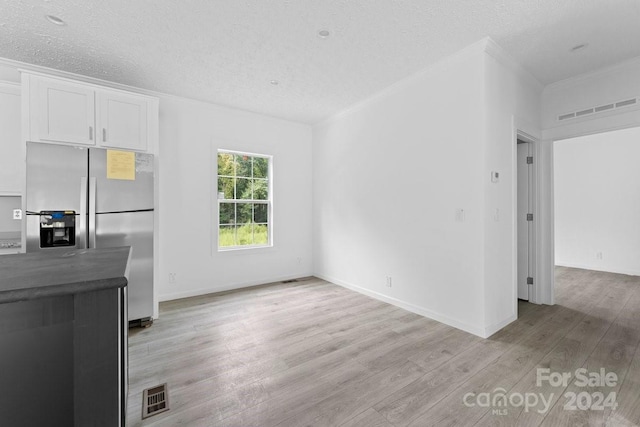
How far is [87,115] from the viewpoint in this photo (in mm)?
2828

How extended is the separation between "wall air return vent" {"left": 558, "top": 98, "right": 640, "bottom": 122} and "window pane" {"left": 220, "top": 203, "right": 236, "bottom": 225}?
454 centimetres

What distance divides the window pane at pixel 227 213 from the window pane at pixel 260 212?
0.35m

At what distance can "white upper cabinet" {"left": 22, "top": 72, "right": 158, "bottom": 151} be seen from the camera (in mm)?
2633

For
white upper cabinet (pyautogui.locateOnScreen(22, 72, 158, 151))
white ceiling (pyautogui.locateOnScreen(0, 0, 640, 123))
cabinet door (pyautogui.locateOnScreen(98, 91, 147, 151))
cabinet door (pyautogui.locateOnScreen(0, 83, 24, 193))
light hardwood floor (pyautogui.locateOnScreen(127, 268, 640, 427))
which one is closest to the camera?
light hardwood floor (pyautogui.locateOnScreen(127, 268, 640, 427))

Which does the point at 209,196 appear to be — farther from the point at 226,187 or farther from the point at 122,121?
the point at 122,121

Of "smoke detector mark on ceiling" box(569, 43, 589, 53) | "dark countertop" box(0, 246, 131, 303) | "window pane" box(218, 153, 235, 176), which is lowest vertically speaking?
"dark countertop" box(0, 246, 131, 303)

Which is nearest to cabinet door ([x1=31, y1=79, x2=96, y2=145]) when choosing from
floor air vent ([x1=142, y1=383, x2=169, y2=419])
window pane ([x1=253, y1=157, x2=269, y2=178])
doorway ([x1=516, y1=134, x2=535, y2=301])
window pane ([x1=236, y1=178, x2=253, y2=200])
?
window pane ([x1=236, y1=178, x2=253, y2=200])

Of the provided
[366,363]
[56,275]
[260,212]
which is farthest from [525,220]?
[56,275]

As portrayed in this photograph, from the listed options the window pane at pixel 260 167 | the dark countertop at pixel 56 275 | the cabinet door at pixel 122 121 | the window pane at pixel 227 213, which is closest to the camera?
the dark countertop at pixel 56 275

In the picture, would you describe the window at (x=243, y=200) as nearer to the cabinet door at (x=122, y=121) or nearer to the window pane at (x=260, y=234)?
the window pane at (x=260, y=234)

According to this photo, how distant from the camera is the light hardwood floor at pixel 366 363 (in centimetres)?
169

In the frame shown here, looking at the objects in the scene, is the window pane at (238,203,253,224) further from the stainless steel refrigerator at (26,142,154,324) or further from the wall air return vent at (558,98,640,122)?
the wall air return vent at (558,98,640,122)

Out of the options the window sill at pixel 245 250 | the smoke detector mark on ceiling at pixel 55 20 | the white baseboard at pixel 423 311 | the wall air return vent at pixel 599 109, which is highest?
the smoke detector mark on ceiling at pixel 55 20

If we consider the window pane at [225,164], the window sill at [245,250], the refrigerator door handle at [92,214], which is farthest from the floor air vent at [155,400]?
the window pane at [225,164]
